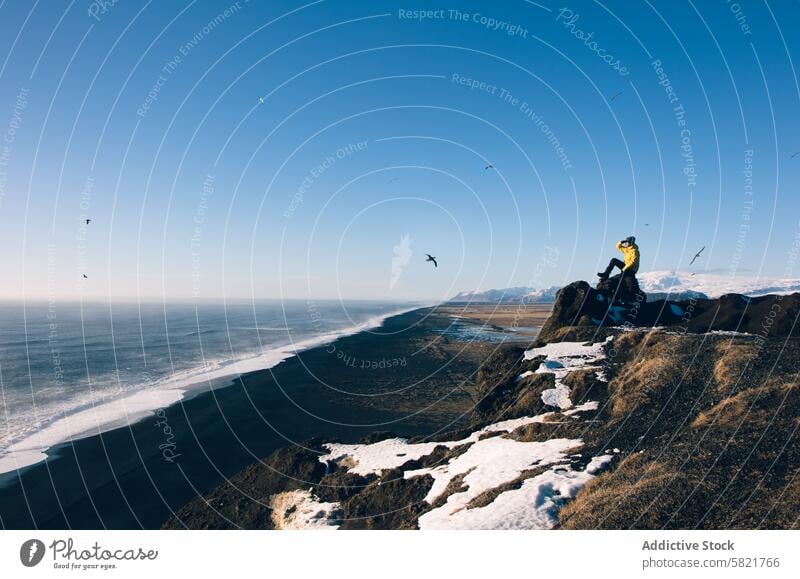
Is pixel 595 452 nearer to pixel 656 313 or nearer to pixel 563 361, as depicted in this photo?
pixel 563 361

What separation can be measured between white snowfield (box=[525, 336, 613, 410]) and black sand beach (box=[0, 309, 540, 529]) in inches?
324

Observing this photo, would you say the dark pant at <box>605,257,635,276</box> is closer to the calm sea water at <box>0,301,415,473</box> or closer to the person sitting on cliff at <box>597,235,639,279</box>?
the person sitting on cliff at <box>597,235,639,279</box>

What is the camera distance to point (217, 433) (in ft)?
100

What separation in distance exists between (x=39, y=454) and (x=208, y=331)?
77057 mm

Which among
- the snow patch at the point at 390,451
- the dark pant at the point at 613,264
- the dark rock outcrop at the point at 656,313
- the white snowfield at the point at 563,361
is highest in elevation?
the dark pant at the point at 613,264

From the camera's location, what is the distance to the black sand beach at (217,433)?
21.0 metres

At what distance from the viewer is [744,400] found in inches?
650

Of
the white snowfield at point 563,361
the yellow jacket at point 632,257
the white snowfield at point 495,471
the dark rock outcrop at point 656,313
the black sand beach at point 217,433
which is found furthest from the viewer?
the yellow jacket at point 632,257

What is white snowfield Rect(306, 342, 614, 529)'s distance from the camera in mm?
13109

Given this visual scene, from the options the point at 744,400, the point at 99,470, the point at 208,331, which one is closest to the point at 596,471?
the point at 744,400

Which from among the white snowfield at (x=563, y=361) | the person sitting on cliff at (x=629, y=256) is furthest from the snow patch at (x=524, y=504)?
the person sitting on cliff at (x=629, y=256)

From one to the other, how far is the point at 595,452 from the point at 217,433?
2521 cm

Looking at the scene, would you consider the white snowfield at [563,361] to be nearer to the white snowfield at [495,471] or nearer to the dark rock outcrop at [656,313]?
the white snowfield at [495,471]

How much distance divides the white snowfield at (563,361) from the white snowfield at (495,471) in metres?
0.10
